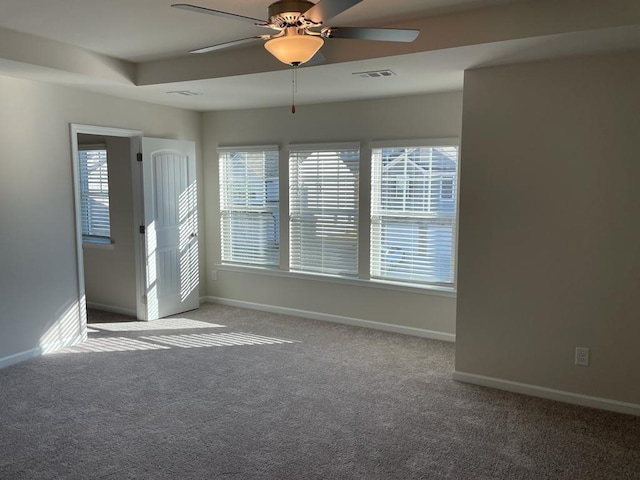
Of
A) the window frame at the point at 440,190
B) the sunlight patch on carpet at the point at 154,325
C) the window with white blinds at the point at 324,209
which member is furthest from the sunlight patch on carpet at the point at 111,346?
the window frame at the point at 440,190

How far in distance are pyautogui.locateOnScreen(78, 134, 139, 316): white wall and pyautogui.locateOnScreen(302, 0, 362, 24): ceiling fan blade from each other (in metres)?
→ 3.88

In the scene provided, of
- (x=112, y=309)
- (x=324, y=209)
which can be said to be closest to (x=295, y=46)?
(x=324, y=209)

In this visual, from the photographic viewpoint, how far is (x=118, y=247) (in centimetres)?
571

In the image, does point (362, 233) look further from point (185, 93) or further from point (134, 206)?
point (134, 206)

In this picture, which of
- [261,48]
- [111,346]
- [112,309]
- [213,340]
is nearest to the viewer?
[261,48]

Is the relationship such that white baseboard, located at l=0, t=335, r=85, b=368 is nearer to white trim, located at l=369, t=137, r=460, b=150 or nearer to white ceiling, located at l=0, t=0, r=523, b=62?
white ceiling, located at l=0, t=0, r=523, b=62

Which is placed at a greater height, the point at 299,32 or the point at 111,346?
the point at 299,32

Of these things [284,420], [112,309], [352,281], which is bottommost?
[284,420]

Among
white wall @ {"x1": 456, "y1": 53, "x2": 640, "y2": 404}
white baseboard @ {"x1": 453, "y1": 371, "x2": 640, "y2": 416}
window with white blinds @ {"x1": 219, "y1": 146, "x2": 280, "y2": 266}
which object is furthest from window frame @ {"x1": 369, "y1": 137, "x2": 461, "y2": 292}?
window with white blinds @ {"x1": 219, "y1": 146, "x2": 280, "y2": 266}

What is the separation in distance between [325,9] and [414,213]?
3.03 meters

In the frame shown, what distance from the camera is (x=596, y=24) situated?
2656 millimetres

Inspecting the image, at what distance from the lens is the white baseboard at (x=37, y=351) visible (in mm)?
4117

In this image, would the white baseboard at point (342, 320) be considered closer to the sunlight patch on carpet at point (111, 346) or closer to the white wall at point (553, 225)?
the white wall at point (553, 225)

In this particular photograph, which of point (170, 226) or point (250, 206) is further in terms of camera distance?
point (250, 206)
